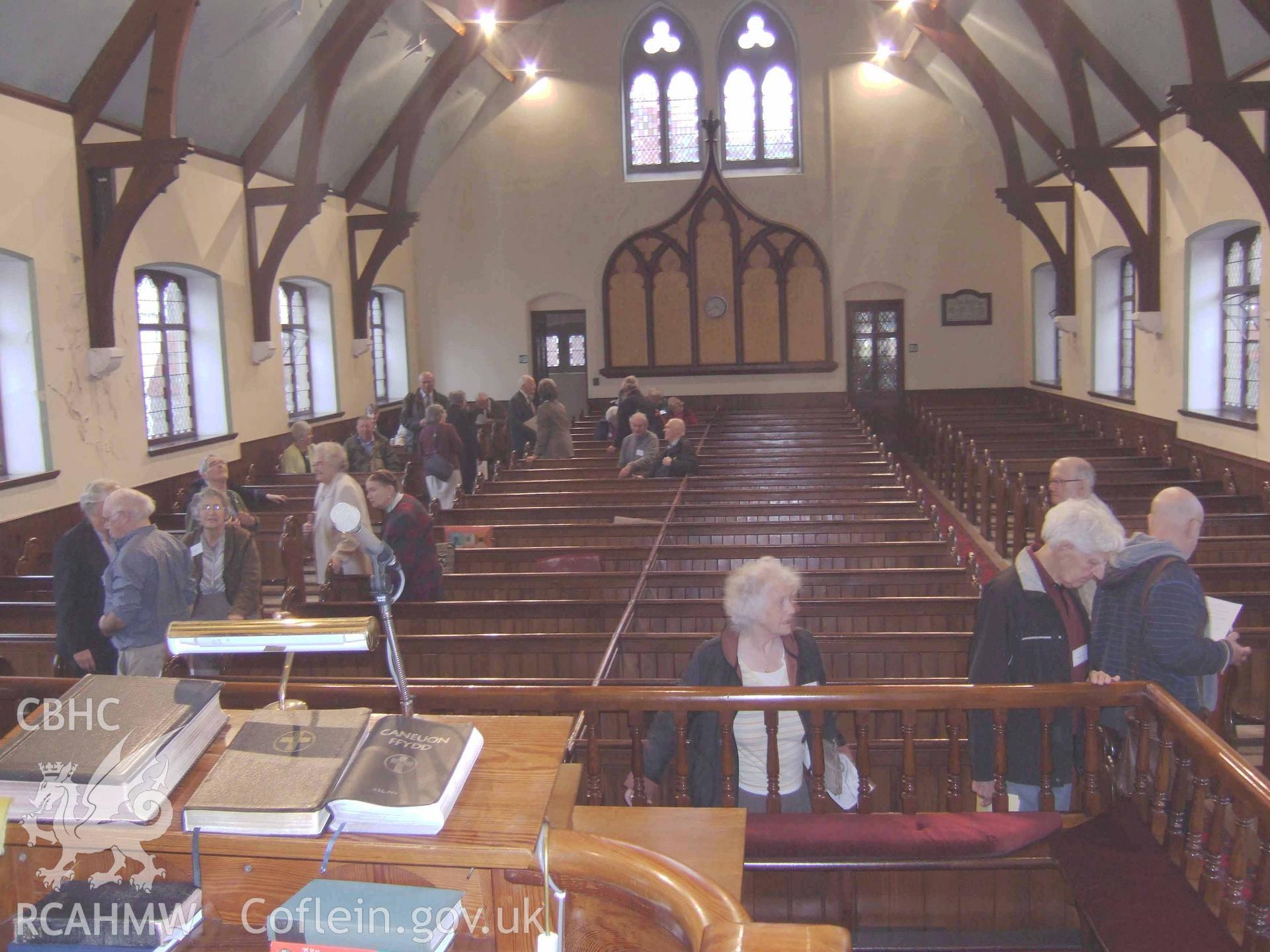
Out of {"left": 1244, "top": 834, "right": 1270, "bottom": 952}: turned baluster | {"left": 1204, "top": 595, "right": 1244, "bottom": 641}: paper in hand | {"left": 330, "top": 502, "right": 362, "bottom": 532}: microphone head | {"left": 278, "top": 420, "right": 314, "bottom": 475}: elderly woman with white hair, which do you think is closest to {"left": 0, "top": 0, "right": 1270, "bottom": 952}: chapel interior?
{"left": 1244, "top": 834, "right": 1270, "bottom": 952}: turned baluster

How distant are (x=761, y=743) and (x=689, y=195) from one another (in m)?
14.2

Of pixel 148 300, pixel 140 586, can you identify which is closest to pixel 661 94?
pixel 148 300

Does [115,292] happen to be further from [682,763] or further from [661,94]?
[661,94]

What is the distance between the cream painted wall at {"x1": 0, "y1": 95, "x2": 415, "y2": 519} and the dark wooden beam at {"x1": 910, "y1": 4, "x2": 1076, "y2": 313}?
24.2ft

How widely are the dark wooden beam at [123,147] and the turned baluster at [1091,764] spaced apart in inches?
282

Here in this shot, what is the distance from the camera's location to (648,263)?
16.7 metres

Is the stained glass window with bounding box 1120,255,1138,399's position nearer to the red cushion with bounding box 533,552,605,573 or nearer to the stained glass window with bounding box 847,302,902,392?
the stained glass window with bounding box 847,302,902,392

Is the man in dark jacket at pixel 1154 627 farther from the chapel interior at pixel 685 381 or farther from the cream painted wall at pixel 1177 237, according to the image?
the cream painted wall at pixel 1177 237

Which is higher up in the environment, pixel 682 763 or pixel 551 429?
pixel 551 429

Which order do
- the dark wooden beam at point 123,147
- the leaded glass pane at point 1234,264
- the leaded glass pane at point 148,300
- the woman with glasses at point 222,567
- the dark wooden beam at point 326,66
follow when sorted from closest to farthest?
the woman with glasses at point 222,567
the dark wooden beam at point 123,147
the leaded glass pane at point 1234,264
the leaded glass pane at point 148,300
the dark wooden beam at point 326,66

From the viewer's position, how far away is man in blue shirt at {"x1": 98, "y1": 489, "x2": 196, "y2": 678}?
428cm

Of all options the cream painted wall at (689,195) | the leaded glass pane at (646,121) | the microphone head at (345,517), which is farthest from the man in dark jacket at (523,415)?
the microphone head at (345,517)

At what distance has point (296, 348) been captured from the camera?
13102mm

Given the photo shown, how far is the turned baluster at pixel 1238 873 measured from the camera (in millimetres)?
2404
